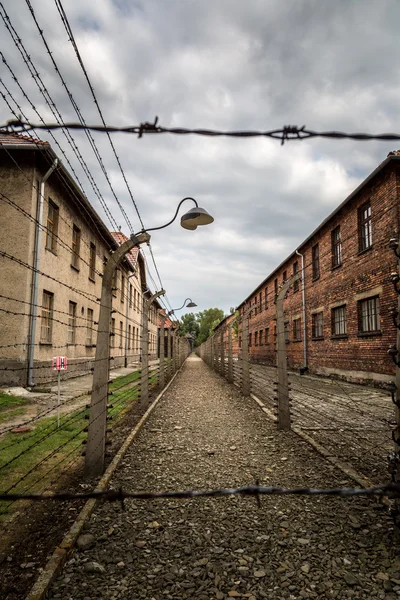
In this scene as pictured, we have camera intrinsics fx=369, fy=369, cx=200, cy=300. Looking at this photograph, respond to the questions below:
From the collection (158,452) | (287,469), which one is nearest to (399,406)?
(287,469)

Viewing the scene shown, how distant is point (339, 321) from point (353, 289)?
201 centimetres

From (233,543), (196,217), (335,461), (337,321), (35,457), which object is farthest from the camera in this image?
(337,321)

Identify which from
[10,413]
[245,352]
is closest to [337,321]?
[245,352]

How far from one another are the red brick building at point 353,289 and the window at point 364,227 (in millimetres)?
33

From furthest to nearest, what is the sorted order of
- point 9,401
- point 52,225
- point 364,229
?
point 364,229
point 52,225
point 9,401

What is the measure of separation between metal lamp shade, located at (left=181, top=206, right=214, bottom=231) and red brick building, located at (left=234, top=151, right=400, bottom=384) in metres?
3.29

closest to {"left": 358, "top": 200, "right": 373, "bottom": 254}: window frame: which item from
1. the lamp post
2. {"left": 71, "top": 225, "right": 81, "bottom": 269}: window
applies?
the lamp post

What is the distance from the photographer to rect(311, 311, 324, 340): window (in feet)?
54.3

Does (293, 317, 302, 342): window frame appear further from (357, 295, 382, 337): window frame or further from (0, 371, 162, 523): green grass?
(0, 371, 162, 523): green grass

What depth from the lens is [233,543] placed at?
277 cm

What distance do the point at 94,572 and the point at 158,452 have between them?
272 centimetres

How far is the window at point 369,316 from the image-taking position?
39.5 feet

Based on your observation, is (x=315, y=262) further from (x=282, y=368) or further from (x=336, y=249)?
(x=282, y=368)

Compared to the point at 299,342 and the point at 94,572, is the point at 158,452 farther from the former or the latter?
the point at 299,342
